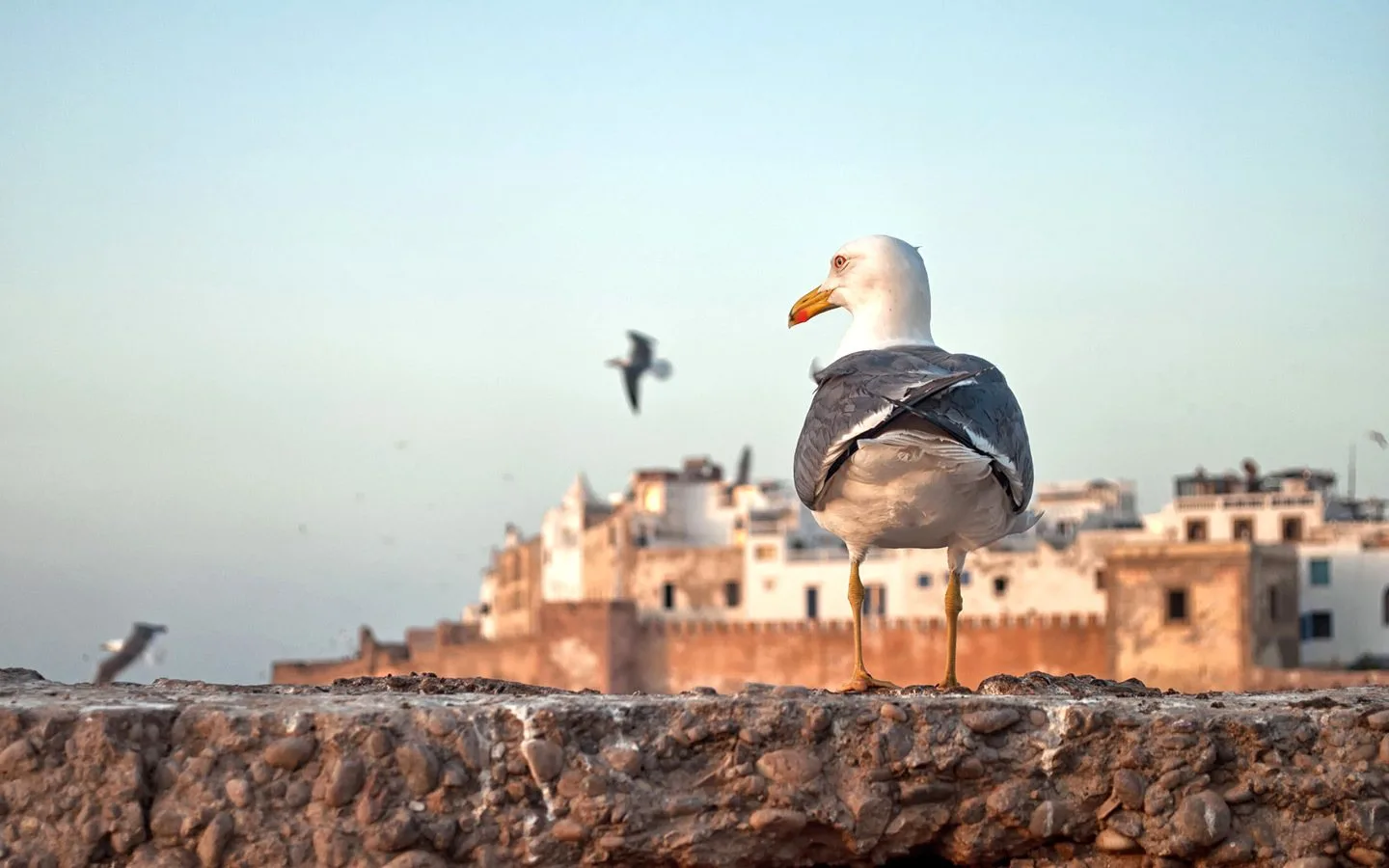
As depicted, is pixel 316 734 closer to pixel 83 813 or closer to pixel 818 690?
pixel 83 813

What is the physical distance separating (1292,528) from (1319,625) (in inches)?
105

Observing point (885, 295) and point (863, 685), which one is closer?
point (863, 685)

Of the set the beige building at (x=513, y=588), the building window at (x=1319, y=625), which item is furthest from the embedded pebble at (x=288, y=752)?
the beige building at (x=513, y=588)

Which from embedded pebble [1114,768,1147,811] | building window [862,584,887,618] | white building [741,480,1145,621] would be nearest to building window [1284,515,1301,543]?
white building [741,480,1145,621]

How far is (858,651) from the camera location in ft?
27.6

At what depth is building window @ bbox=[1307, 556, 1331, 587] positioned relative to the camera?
50562 millimetres

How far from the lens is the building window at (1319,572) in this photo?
50.6m

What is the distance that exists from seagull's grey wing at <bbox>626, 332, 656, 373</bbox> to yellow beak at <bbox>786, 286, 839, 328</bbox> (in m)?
29.2

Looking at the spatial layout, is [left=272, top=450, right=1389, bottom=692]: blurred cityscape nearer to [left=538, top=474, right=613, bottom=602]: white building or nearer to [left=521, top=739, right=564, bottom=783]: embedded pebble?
[left=538, top=474, right=613, bottom=602]: white building

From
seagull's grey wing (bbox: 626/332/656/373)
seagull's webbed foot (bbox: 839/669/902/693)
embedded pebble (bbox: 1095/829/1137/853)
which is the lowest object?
embedded pebble (bbox: 1095/829/1137/853)

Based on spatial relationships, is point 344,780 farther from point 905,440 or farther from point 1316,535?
point 1316,535

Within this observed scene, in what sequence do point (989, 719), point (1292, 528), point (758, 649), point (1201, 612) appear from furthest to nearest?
1. point (758, 649)
2. point (1292, 528)
3. point (1201, 612)
4. point (989, 719)

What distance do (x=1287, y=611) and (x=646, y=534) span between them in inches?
827

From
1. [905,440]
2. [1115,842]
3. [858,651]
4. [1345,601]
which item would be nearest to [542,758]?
[1115,842]
